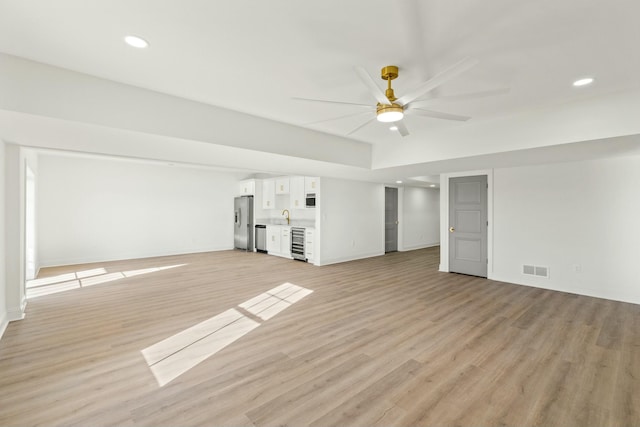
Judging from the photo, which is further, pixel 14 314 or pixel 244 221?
pixel 244 221

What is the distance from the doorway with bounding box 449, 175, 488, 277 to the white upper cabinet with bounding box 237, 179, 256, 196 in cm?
601

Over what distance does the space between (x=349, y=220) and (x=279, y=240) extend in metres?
2.24

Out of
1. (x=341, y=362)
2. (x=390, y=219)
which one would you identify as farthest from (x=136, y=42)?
(x=390, y=219)

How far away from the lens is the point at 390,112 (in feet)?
8.61

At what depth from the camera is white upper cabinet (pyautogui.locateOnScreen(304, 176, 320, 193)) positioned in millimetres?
7473

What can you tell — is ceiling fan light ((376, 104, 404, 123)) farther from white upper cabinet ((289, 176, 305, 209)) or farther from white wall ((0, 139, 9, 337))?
white upper cabinet ((289, 176, 305, 209))

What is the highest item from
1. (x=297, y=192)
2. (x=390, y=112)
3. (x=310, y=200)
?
(x=390, y=112)

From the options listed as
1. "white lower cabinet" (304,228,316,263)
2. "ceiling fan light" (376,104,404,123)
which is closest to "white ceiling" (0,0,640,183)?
"ceiling fan light" (376,104,404,123)

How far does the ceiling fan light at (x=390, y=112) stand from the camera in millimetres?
2607

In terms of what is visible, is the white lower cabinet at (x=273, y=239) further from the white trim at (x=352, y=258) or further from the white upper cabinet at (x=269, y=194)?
the white trim at (x=352, y=258)

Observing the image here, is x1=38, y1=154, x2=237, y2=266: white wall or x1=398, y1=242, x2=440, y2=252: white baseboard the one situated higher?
x1=38, y1=154, x2=237, y2=266: white wall

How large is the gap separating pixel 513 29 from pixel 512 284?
505 centimetres

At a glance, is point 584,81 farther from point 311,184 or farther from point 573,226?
point 311,184

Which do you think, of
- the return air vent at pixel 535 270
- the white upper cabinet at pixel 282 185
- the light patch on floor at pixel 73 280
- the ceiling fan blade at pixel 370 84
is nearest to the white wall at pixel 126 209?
the light patch on floor at pixel 73 280
